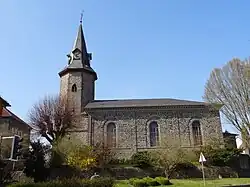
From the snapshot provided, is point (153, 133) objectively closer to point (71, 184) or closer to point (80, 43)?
point (80, 43)

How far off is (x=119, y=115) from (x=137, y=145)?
15.0ft

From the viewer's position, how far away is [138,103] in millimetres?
36594

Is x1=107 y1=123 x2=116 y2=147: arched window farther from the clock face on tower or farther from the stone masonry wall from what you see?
the clock face on tower

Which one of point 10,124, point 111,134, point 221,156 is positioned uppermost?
point 10,124

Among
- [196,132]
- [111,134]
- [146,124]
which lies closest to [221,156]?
[196,132]

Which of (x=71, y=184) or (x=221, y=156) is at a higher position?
(x=221, y=156)

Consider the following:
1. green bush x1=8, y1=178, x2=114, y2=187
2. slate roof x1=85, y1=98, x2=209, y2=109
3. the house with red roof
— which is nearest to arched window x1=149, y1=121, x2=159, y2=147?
slate roof x1=85, y1=98, x2=209, y2=109

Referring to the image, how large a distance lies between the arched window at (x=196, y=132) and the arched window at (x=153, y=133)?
474cm

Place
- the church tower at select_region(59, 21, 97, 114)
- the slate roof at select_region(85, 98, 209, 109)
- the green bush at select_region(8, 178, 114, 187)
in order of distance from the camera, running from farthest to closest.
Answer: the church tower at select_region(59, 21, 97, 114), the slate roof at select_region(85, 98, 209, 109), the green bush at select_region(8, 178, 114, 187)

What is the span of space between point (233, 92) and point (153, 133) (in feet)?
48.3

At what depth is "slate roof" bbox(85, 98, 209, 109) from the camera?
114ft

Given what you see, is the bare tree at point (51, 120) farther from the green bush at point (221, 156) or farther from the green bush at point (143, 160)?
the green bush at point (221, 156)

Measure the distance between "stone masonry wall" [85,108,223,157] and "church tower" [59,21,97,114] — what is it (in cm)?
364

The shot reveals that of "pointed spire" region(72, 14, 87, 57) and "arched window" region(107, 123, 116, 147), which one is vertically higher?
"pointed spire" region(72, 14, 87, 57)
